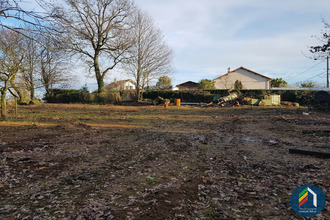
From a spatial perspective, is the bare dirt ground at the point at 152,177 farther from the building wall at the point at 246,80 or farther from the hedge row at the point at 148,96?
the building wall at the point at 246,80

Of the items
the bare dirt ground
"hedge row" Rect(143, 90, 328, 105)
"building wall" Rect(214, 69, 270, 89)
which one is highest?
"building wall" Rect(214, 69, 270, 89)

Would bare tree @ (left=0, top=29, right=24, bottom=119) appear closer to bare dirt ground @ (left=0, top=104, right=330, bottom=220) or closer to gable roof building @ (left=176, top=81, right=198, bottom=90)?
bare dirt ground @ (left=0, top=104, right=330, bottom=220)

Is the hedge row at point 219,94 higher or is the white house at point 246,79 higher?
the white house at point 246,79

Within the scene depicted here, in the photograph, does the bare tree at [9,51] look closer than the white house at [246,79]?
Yes

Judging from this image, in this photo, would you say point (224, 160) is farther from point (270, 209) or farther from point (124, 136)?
point (124, 136)

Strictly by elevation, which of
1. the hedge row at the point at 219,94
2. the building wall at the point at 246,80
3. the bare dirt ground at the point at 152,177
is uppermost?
the building wall at the point at 246,80

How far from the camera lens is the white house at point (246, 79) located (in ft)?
128

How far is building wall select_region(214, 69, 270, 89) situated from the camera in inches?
1535

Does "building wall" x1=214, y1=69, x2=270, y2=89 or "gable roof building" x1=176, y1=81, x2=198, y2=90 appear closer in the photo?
"building wall" x1=214, y1=69, x2=270, y2=89

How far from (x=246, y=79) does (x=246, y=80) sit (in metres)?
0.19

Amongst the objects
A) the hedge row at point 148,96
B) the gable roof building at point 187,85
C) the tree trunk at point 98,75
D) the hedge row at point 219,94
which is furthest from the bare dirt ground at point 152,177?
the gable roof building at point 187,85

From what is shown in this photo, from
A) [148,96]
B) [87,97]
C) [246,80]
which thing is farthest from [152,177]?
[246,80]

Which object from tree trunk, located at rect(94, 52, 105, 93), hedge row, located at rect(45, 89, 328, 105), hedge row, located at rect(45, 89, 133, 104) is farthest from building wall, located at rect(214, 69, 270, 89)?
tree trunk, located at rect(94, 52, 105, 93)

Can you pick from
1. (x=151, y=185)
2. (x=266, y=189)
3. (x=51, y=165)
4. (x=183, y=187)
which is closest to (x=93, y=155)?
(x=51, y=165)
